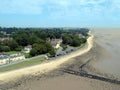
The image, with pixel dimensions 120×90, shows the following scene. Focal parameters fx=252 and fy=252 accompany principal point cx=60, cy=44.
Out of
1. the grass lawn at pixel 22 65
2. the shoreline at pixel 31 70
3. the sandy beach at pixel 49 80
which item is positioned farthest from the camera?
the grass lawn at pixel 22 65

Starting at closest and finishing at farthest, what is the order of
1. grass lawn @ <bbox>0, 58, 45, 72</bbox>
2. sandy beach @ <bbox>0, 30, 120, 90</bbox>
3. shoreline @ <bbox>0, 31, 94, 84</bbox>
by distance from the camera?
sandy beach @ <bbox>0, 30, 120, 90</bbox> → shoreline @ <bbox>0, 31, 94, 84</bbox> → grass lawn @ <bbox>0, 58, 45, 72</bbox>

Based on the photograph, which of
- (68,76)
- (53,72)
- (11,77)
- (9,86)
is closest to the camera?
(9,86)

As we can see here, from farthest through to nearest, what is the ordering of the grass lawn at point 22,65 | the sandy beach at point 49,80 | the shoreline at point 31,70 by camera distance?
the grass lawn at point 22,65 → the shoreline at point 31,70 → the sandy beach at point 49,80

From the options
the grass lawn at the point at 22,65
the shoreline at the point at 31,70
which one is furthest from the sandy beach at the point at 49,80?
the grass lawn at the point at 22,65

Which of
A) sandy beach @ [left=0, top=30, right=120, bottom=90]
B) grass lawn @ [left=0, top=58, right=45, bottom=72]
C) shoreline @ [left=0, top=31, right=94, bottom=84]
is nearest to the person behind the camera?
sandy beach @ [left=0, top=30, right=120, bottom=90]

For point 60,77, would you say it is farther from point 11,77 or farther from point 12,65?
point 12,65

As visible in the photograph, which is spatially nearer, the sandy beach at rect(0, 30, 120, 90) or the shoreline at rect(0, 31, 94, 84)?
the sandy beach at rect(0, 30, 120, 90)

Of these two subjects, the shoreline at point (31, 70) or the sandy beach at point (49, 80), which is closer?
the sandy beach at point (49, 80)

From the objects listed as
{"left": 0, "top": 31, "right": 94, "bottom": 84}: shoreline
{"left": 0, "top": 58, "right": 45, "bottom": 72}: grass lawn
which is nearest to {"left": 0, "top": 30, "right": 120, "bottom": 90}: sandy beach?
{"left": 0, "top": 31, "right": 94, "bottom": 84}: shoreline

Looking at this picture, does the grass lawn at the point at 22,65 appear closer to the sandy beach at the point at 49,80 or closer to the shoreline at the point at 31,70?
the shoreline at the point at 31,70

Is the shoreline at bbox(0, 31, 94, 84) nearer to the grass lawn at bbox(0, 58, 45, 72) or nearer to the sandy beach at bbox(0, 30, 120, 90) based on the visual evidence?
the sandy beach at bbox(0, 30, 120, 90)

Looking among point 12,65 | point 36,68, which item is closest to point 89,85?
point 36,68
